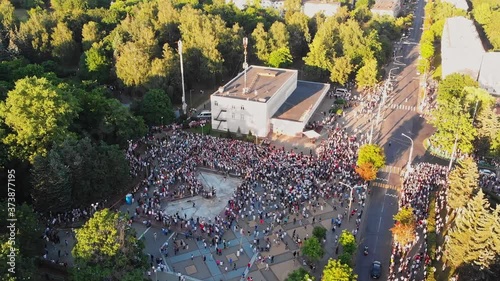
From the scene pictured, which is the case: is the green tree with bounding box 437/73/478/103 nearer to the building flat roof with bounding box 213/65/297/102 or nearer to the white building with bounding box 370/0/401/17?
the building flat roof with bounding box 213/65/297/102

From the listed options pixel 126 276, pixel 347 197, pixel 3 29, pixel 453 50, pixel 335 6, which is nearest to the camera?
pixel 126 276

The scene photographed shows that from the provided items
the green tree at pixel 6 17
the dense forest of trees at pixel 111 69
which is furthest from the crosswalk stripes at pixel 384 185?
the green tree at pixel 6 17

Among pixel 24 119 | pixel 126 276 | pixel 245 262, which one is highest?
pixel 24 119

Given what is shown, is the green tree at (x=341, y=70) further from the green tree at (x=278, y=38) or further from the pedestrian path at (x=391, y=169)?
the pedestrian path at (x=391, y=169)

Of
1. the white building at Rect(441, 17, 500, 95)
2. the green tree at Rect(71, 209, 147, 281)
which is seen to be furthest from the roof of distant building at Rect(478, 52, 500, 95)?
the green tree at Rect(71, 209, 147, 281)

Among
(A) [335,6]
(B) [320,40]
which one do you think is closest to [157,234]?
(B) [320,40]

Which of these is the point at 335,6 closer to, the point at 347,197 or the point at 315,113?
the point at 315,113

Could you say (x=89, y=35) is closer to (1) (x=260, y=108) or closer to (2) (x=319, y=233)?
(1) (x=260, y=108)
